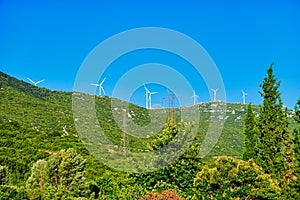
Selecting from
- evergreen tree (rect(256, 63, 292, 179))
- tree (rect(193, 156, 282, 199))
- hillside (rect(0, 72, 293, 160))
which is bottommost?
tree (rect(193, 156, 282, 199))

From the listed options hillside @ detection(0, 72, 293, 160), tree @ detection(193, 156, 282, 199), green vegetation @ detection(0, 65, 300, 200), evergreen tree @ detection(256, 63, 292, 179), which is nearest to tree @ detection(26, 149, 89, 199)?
green vegetation @ detection(0, 65, 300, 200)

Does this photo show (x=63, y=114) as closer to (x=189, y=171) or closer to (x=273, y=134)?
(x=189, y=171)

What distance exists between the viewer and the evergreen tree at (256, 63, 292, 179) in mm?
19703

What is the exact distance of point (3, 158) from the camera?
101 feet

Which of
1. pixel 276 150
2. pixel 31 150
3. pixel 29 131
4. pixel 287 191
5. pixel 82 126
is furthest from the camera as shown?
pixel 82 126

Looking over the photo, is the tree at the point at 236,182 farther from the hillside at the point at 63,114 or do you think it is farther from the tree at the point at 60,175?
the hillside at the point at 63,114

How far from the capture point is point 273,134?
66.1ft

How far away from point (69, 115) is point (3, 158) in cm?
3663

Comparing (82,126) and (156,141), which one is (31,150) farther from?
(156,141)

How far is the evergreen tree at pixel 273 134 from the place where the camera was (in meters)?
19.7

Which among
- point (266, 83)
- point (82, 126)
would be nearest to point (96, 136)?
point (82, 126)

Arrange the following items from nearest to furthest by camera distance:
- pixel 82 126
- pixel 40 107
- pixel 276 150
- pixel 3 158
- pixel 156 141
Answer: pixel 276 150
pixel 156 141
pixel 3 158
pixel 82 126
pixel 40 107

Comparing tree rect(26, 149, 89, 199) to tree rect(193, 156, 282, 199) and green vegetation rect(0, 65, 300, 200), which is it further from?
tree rect(193, 156, 282, 199)

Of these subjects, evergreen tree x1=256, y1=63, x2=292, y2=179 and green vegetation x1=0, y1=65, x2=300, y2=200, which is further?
evergreen tree x1=256, y1=63, x2=292, y2=179
